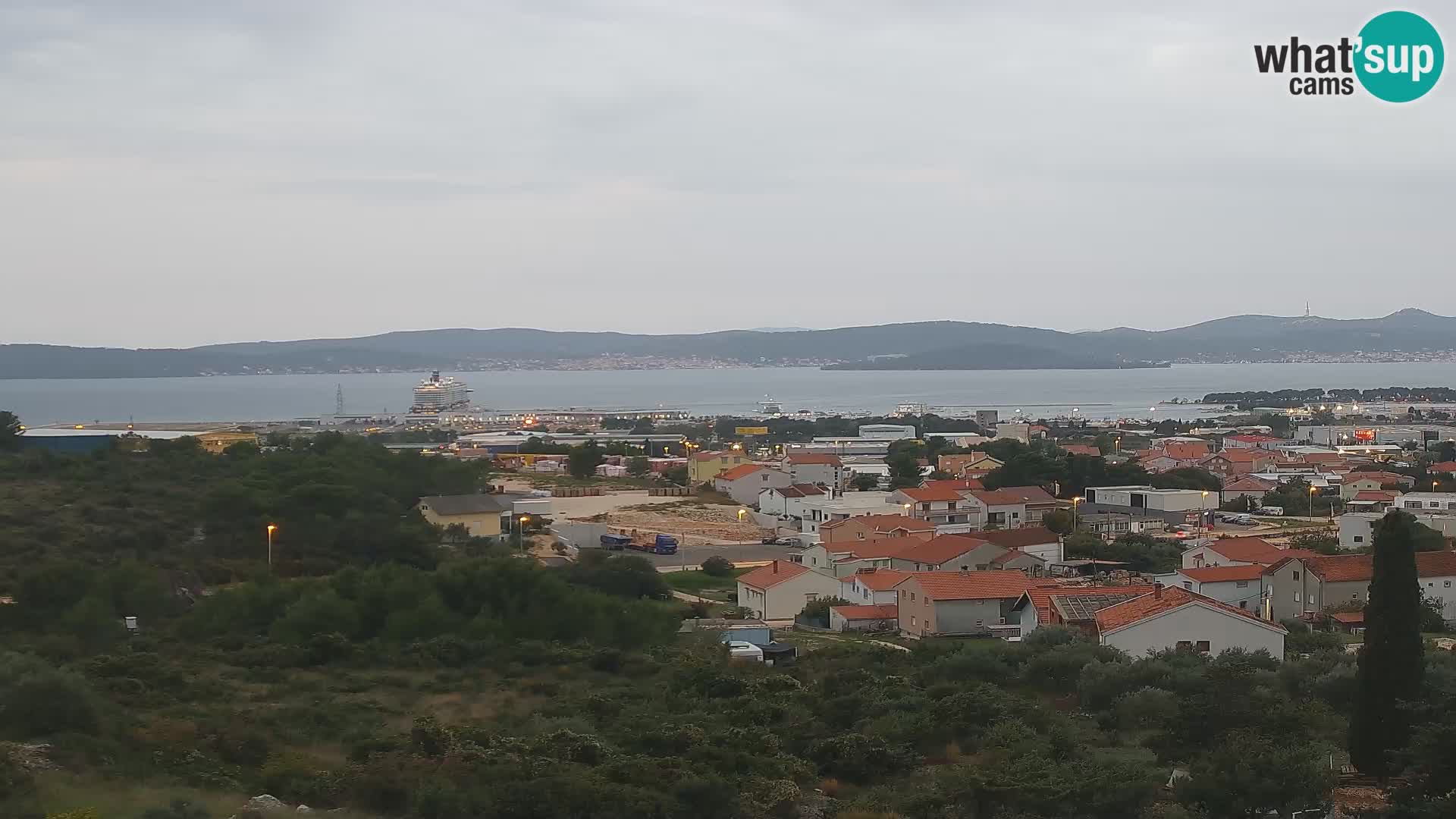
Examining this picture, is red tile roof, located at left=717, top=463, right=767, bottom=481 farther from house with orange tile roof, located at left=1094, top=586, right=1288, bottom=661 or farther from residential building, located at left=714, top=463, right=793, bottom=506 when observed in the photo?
house with orange tile roof, located at left=1094, top=586, right=1288, bottom=661

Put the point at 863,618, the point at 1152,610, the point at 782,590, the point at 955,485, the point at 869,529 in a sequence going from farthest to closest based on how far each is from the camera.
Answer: the point at 955,485 < the point at 869,529 < the point at 782,590 < the point at 863,618 < the point at 1152,610

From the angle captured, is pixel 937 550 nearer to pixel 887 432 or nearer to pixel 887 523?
pixel 887 523

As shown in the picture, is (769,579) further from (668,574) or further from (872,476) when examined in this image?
(872,476)

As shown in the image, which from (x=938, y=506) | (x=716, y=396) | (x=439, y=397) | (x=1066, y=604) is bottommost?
(x=716, y=396)

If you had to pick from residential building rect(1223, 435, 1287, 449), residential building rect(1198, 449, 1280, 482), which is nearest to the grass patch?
residential building rect(1198, 449, 1280, 482)

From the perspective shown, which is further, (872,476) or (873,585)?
(872,476)

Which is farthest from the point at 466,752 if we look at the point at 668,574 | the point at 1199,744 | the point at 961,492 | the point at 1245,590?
the point at 961,492

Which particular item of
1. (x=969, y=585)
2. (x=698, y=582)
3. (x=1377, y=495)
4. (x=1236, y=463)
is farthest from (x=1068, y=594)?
(x=1236, y=463)
